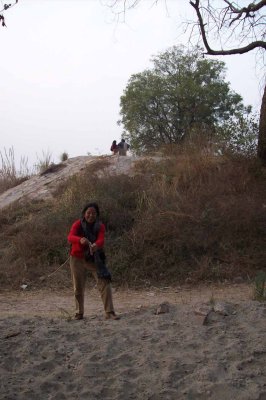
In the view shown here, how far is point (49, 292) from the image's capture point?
8.95 metres

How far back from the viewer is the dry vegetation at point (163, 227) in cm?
941

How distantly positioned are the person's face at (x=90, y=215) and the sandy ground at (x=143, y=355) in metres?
1.14

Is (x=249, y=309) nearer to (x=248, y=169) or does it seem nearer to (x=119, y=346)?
(x=119, y=346)

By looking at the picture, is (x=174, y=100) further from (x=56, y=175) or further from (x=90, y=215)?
(x=90, y=215)

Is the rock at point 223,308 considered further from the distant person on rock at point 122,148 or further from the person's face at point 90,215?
the distant person on rock at point 122,148

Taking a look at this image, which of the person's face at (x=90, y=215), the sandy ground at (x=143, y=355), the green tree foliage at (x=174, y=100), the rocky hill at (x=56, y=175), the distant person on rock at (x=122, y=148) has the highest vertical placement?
the green tree foliage at (x=174, y=100)

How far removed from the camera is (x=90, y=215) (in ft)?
19.4

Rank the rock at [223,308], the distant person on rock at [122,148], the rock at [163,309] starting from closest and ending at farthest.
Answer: the rock at [223,308]
the rock at [163,309]
the distant person on rock at [122,148]

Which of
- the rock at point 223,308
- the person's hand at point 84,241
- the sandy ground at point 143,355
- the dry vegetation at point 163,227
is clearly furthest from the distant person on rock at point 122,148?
the rock at point 223,308

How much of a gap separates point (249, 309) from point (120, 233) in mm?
5609

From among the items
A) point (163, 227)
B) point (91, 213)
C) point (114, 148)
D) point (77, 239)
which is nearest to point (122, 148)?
point (114, 148)

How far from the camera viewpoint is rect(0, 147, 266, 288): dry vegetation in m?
9.41

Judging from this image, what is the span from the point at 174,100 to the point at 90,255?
15394 millimetres

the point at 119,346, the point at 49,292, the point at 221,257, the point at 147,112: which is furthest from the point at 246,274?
the point at 147,112
